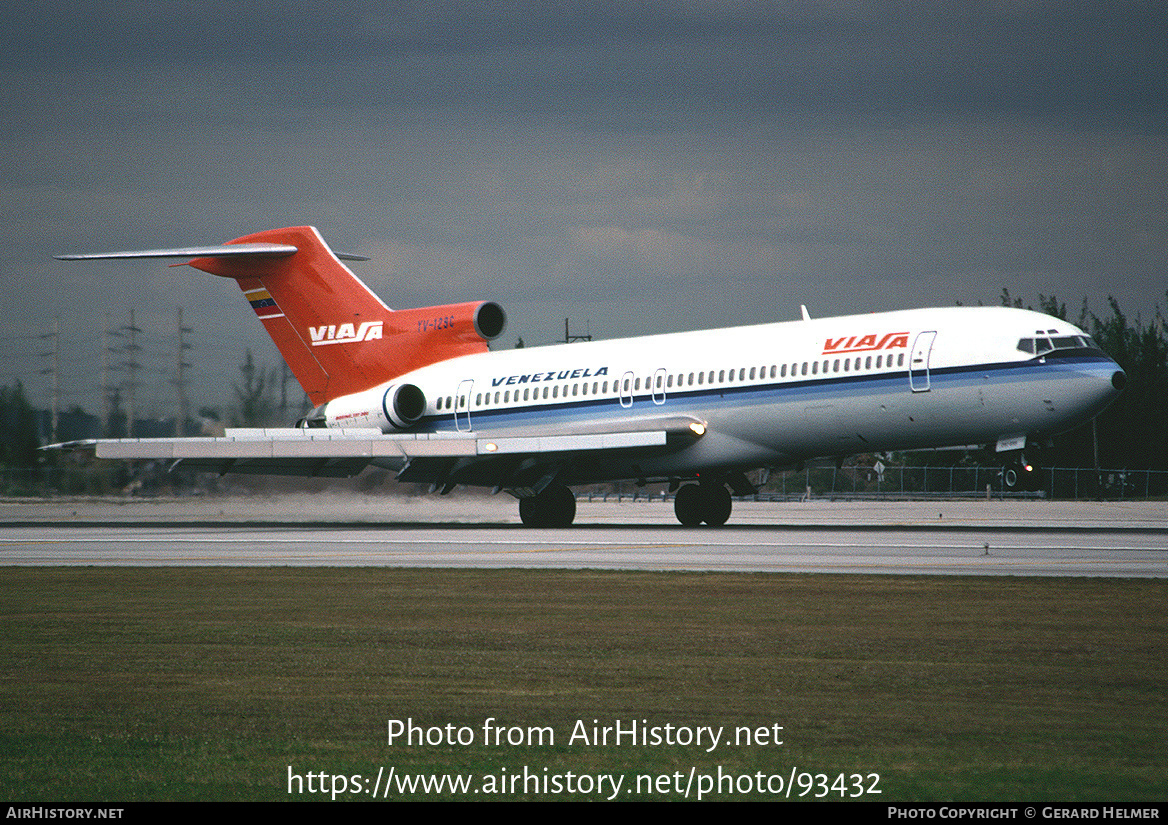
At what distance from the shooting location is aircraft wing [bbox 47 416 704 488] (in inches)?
1325

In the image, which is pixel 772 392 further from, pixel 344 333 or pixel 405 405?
pixel 344 333

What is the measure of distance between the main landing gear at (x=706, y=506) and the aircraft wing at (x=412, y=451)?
1.97m

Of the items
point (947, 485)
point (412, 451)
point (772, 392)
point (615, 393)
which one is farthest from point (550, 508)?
point (947, 485)

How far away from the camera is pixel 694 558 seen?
Result: 22.1 m

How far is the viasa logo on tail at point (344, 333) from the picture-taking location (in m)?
40.8

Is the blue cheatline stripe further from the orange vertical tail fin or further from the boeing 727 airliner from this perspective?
the orange vertical tail fin

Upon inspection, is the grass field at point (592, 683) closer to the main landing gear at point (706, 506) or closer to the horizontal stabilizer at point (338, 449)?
the horizontal stabilizer at point (338, 449)

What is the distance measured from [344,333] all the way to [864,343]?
17.0m

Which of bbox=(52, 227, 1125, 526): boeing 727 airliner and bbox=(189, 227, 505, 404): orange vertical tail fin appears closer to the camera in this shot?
bbox=(52, 227, 1125, 526): boeing 727 airliner

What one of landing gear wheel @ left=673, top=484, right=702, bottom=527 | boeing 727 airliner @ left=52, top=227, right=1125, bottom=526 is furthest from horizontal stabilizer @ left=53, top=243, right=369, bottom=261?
landing gear wheel @ left=673, top=484, right=702, bottom=527

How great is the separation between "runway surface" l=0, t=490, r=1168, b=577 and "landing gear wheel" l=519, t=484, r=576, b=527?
50 centimetres

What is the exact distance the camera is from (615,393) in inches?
1366

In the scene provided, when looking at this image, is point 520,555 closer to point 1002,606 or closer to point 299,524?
point 1002,606
